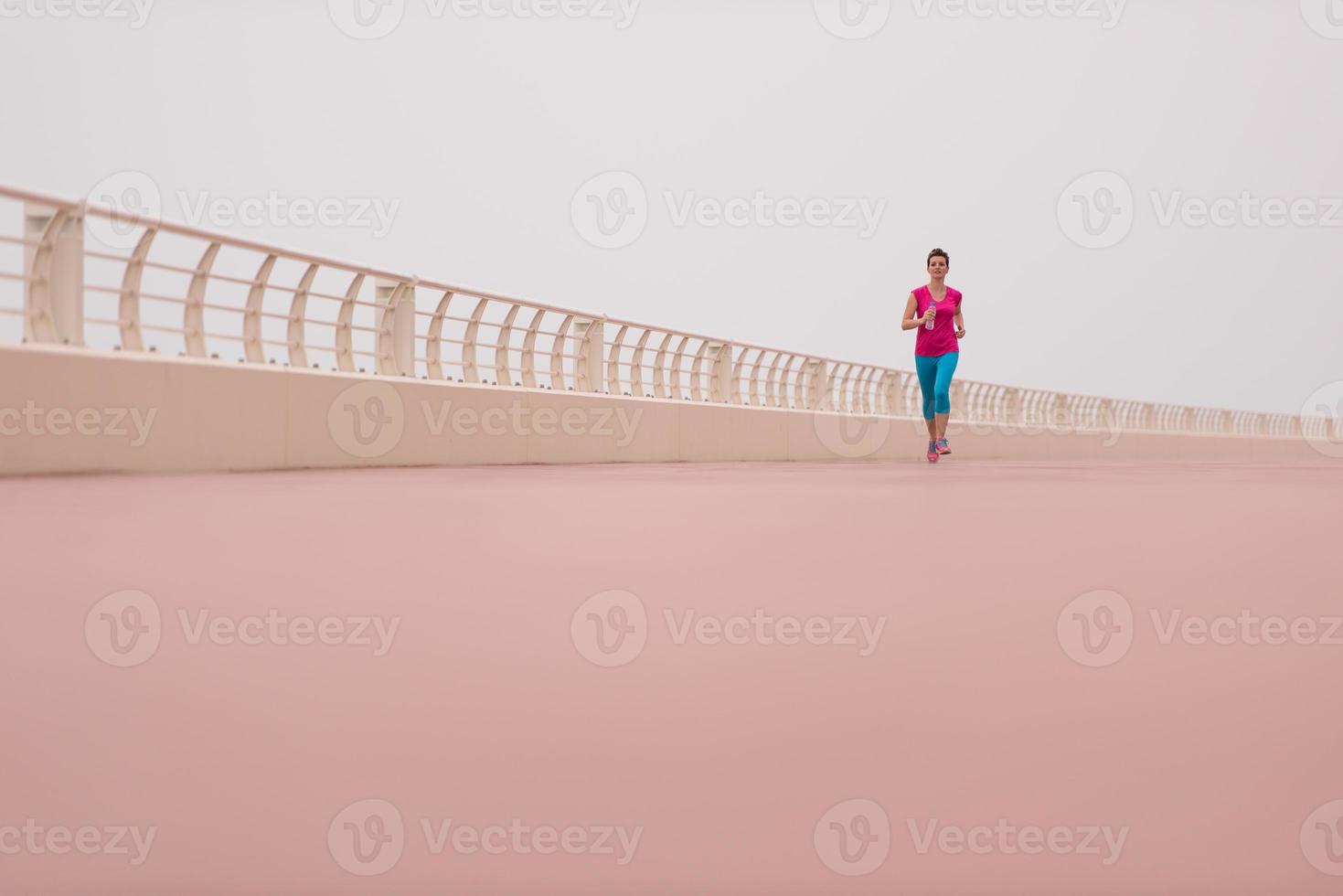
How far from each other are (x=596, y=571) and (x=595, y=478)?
6.64 metres

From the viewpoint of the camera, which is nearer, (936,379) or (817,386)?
(936,379)

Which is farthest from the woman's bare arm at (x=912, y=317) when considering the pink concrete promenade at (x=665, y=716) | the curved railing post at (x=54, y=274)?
the pink concrete promenade at (x=665, y=716)

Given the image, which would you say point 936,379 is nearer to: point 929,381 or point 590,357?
point 929,381

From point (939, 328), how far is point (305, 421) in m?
6.96

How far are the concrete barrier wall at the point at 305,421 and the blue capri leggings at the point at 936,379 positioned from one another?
108 inches

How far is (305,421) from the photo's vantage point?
37.1ft

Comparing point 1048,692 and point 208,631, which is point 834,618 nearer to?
point 1048,692

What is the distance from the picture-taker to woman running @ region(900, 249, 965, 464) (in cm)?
1566

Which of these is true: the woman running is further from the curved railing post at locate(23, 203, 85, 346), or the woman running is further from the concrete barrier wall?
the curved railing post at locate(23, 203, 85, 346)

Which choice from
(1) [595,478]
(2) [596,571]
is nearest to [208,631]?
(2) [596,571]

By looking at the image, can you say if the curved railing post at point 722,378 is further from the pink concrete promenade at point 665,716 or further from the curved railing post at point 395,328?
the pink concrete promenade at point 665,716

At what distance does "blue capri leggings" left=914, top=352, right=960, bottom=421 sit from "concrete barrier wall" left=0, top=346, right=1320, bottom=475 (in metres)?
2.74

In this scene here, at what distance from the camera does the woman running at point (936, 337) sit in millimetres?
15656

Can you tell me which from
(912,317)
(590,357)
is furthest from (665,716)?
(590,357)
